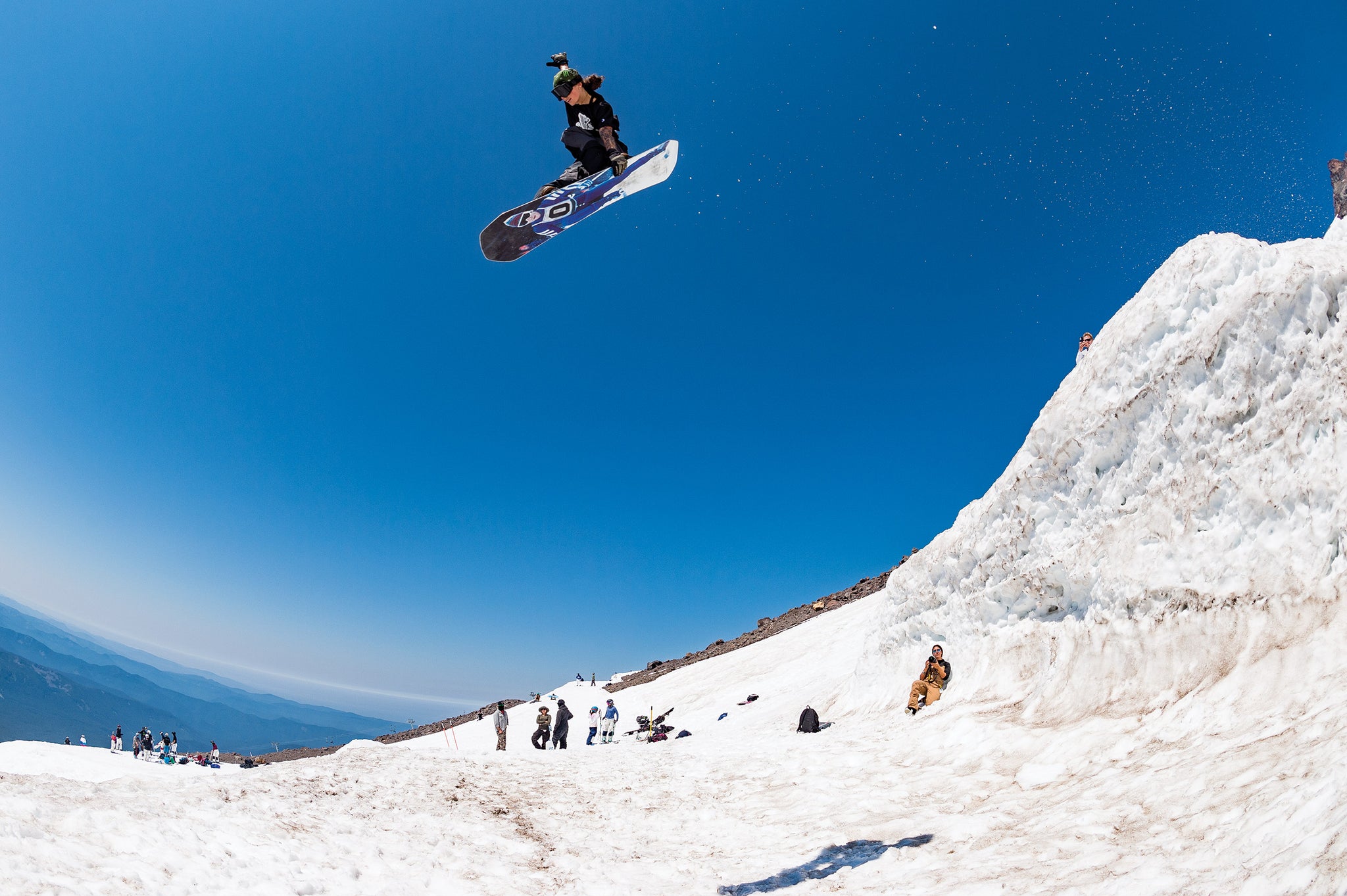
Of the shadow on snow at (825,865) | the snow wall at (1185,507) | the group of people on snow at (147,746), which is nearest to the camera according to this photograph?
the shadow on snow at (825,865)

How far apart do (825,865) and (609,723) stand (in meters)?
16.8

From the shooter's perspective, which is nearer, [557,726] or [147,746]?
[557,726]

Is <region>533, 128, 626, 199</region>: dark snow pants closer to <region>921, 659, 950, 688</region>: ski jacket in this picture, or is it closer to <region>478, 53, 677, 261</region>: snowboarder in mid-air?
<region>478, 53, 677, 261</region>: snowboarder in mid-air

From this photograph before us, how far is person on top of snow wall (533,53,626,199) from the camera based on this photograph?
36.0 ft

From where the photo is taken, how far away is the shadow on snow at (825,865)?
6.75 m

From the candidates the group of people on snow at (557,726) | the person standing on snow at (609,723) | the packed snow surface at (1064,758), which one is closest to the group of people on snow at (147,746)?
the group of people on snow at (557,726)

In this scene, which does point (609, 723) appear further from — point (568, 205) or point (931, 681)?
point (568, 205)

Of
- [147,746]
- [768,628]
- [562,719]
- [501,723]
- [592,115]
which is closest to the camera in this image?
[592,115]

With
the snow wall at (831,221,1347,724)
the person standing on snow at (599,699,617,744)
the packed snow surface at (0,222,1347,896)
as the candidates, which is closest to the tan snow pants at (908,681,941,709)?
the packed snow surface at (0,222,1347,896)

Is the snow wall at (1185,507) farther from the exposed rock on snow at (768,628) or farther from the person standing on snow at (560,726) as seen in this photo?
the exposed rock on snow at (768,628)

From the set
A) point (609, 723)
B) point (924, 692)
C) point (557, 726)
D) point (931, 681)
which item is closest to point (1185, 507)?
point (931, 681)

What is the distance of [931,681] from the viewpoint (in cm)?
1428

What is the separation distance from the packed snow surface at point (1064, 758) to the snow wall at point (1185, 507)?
4 cm

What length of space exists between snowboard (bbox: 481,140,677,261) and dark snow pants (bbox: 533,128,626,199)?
0.36 ft
